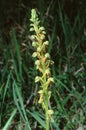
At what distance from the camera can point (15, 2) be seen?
420 cm

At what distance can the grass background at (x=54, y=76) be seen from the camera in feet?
8.83

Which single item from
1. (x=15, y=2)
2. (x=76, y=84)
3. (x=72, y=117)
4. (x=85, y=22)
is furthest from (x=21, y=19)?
(x=72, y=117)

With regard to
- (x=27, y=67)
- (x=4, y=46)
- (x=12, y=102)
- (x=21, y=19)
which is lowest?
(x=12, y=102)

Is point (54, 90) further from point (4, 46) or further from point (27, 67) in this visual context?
point (4, 46)

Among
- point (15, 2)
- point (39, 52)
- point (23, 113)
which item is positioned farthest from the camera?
point (15, 2)

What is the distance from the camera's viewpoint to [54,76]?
9.39ft

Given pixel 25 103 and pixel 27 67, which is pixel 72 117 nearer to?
pixel 25 103

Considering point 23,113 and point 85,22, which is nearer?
point 23,113

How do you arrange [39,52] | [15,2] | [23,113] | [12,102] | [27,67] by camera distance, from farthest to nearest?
[15,2]
[27,67]
[12,102]
[23,113]
[39,52]

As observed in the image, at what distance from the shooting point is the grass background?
106 inches

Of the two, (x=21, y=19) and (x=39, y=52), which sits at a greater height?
(x=21, y=19)

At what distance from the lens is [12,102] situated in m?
2.87

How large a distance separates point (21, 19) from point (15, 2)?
332 millimetres

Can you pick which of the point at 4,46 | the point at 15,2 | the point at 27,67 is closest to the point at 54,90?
the point at 27,67
